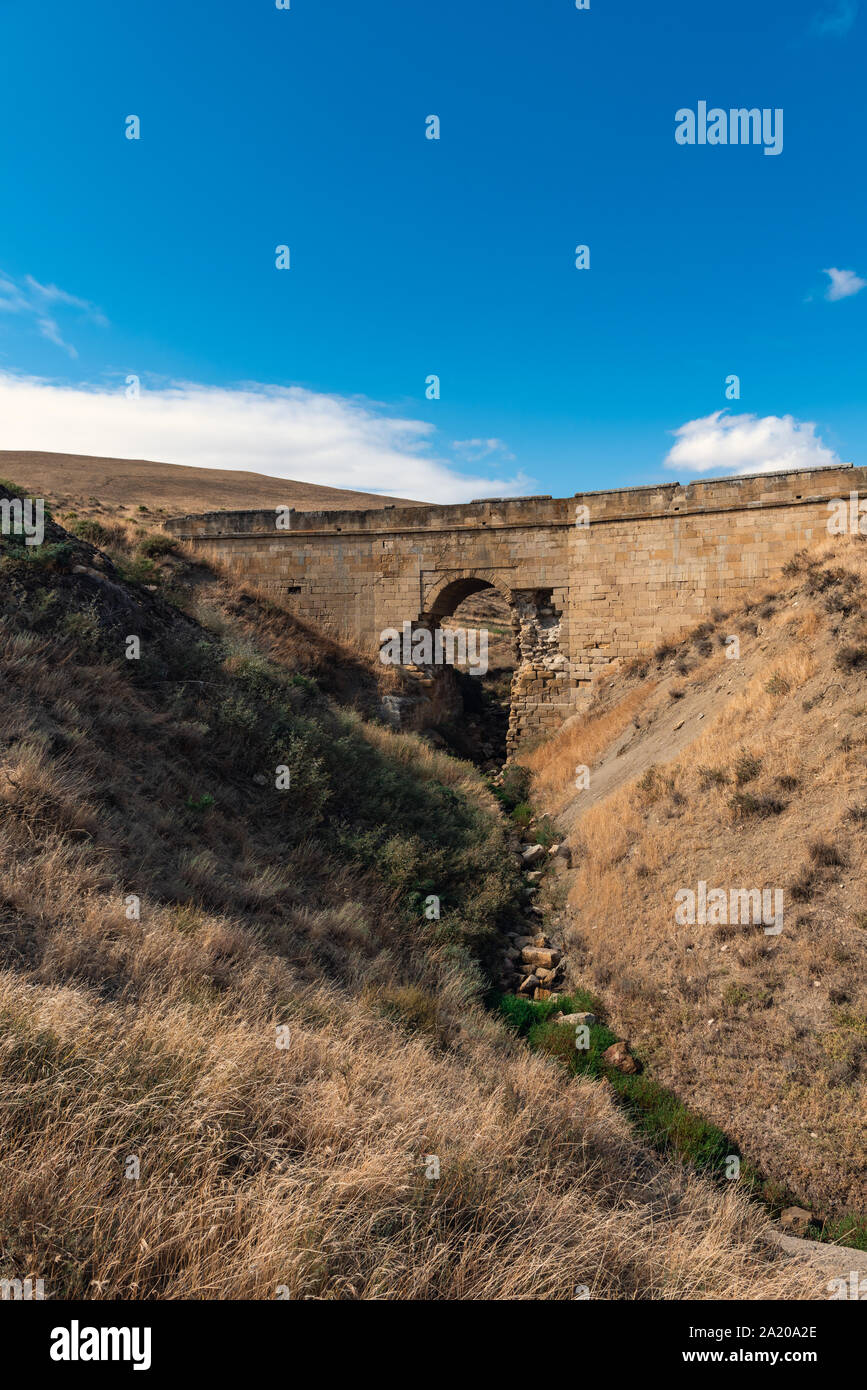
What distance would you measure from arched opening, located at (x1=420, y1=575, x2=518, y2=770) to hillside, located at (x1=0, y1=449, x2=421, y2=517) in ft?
67.5

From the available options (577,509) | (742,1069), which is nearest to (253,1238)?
(742,1069)

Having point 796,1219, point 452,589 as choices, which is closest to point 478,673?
point 452,589

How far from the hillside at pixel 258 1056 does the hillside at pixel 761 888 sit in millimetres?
938

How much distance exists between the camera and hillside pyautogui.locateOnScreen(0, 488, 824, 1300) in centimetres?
265

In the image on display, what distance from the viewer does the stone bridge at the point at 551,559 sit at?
14992mm

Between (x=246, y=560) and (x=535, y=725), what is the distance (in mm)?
9262

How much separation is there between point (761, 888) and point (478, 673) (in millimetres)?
15888

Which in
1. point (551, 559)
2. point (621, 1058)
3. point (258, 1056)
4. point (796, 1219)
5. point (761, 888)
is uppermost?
point (551, 559)

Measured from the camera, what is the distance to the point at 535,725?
1700 cm

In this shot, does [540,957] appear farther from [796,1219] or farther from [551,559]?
[551,559]

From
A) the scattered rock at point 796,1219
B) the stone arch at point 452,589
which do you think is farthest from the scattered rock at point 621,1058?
the stone arch at point 452,589

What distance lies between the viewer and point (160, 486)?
1981 inches

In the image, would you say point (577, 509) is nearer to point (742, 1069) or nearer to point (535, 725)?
point (535, 725)

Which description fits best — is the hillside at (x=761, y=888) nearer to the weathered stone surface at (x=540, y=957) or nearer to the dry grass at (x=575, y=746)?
the weathered stone surface at (x=540, y=957)
